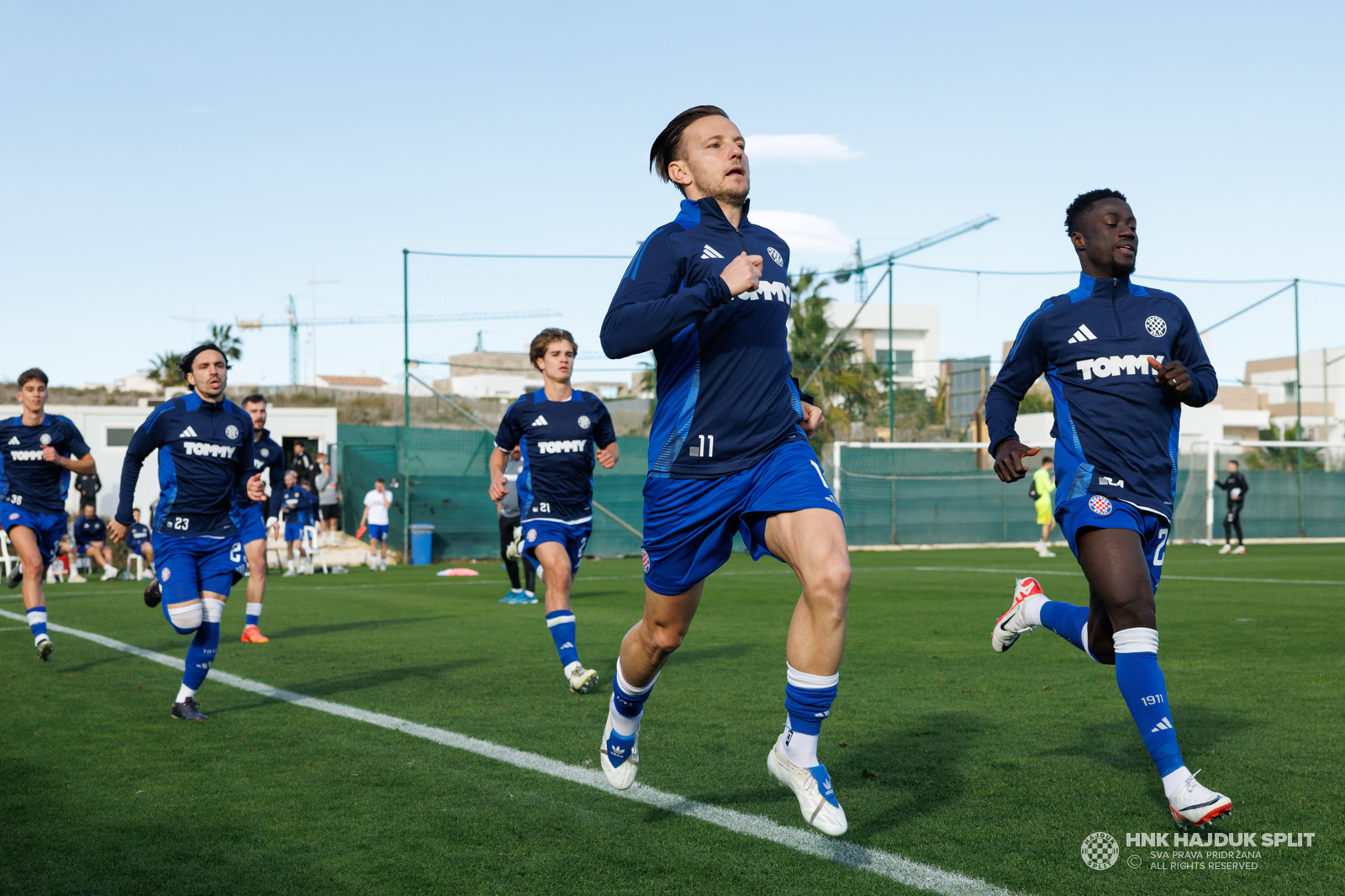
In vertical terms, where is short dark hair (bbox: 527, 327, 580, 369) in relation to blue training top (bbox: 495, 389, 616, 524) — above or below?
above

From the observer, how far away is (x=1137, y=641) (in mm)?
4230

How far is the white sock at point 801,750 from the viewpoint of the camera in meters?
3.60

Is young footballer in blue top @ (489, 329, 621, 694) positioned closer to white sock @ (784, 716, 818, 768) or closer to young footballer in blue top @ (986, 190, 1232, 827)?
young footballer in blue top @ (986, 190, 1232, 827)

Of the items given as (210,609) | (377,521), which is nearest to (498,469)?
(210,609)

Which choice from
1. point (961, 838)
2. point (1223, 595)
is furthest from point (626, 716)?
point (1223, 595)

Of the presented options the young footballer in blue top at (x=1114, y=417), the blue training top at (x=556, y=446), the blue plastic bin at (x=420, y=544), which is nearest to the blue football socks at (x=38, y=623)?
the blue training top at (x=556, y=446)

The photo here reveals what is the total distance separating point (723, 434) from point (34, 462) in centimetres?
810

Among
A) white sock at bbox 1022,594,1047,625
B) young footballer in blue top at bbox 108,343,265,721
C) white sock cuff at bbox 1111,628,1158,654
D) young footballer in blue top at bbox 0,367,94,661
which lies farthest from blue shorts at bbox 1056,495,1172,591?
young footballer in blue top at bbox 0,367,94,661

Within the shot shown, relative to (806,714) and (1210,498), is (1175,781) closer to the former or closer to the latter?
(806,714)

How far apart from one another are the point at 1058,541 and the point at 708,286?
30.1 meters

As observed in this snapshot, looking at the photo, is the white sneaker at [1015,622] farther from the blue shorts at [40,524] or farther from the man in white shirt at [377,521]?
the man in white shirt at [377,521]

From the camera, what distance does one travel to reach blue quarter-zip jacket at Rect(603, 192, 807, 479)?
3.92m

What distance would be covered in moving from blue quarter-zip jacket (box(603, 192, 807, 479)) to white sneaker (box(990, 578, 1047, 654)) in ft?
6.79

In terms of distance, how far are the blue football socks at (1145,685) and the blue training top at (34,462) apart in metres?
8.50
